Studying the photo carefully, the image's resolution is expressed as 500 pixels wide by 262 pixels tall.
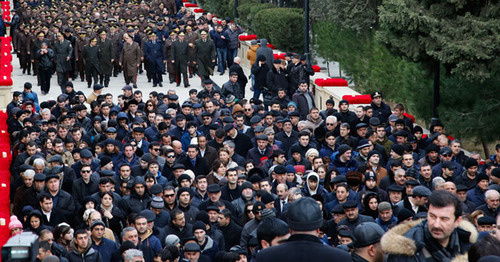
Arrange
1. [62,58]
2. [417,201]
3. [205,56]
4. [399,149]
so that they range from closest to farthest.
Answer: [417,201]
[399,149]
[62,58]
[205,56]

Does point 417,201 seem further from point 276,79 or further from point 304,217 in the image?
point 276,79

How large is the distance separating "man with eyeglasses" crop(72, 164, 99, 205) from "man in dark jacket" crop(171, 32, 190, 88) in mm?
12763

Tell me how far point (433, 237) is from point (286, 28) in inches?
973

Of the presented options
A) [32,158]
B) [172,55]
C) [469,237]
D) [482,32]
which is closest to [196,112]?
[32,158]

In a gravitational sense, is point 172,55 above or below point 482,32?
below

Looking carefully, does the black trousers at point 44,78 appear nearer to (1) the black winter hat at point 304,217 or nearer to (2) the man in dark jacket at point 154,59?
(2) the man in dark jacket at point 154,59

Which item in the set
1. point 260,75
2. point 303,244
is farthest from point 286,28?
point 303,244

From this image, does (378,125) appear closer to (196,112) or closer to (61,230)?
(196,112)

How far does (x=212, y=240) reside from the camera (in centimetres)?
1147

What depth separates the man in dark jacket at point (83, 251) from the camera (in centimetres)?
1089

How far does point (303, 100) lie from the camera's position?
2095cm

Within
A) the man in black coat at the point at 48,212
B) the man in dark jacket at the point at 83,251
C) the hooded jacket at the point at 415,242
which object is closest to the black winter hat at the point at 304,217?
the hooded jacket at the point at 415,242

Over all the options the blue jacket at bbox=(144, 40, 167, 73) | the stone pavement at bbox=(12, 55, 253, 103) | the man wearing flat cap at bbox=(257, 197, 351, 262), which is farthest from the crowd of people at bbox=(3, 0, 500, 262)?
the blue jacket at bbox=(144, 40, 167, 73)

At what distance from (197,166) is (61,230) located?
472 cm
